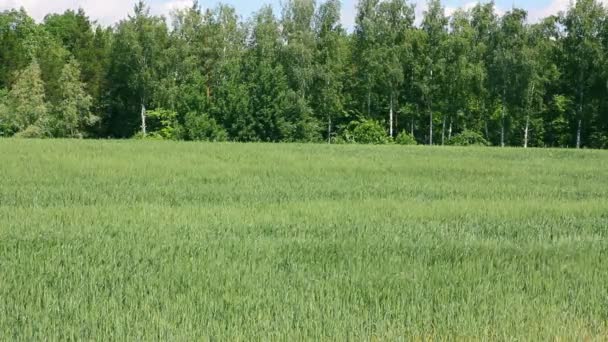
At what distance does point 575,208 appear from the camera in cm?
1391

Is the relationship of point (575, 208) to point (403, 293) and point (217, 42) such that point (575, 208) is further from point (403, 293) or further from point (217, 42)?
point (217, 42)

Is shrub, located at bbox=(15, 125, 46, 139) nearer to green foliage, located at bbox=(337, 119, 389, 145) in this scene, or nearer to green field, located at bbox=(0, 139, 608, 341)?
green foliage, located at bbox=(337, 119, 389, 145)

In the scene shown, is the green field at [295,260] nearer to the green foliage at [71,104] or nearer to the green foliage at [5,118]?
the green foliage at [5,118]

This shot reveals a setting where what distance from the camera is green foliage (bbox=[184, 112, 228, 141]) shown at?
51594 mm

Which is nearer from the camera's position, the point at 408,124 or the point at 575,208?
the point at 575,208

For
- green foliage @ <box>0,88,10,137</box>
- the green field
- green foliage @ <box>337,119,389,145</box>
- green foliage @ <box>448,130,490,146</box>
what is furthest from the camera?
green foliage @ <box>448,130,490,146</box>

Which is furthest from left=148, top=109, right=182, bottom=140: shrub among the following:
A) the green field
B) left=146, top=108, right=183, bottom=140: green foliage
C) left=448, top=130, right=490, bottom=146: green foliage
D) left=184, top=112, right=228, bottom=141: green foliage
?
the green field

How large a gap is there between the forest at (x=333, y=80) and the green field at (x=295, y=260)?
115 feet

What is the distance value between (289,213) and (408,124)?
1899 inches

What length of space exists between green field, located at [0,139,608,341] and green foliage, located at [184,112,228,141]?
3298 centimetres

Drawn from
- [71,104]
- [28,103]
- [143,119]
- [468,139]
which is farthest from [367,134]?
[28,103]

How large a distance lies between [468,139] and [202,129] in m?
23.7

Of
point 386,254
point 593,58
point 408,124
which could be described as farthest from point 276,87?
point 386,254

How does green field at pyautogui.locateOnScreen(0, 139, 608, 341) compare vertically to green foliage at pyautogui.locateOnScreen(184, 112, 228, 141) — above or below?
below
